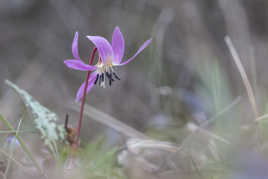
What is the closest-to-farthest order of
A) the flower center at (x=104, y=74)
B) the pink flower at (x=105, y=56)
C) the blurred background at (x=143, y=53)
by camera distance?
the pink flower at (x=105, y=56)
the flower center at (x=104, y=74)
the blurred background at (x=143, y=53)

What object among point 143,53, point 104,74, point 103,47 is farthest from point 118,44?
point 143,53

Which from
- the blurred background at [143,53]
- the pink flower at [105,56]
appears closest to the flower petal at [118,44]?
the pink flower at [105,56]

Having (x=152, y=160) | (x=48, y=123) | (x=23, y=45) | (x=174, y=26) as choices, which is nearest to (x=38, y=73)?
(x=23, y=45)

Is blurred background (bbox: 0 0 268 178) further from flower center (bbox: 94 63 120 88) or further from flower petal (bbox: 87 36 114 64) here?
flower petal (bbox: 87 36 114 64)

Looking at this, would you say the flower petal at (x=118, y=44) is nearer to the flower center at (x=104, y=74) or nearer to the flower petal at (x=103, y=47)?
the flower petal at (x=103, y=47)

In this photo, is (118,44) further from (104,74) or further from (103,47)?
(104,74)

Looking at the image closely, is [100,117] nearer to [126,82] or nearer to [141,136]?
[141,136]

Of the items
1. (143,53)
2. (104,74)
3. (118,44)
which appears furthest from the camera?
(143,53)
